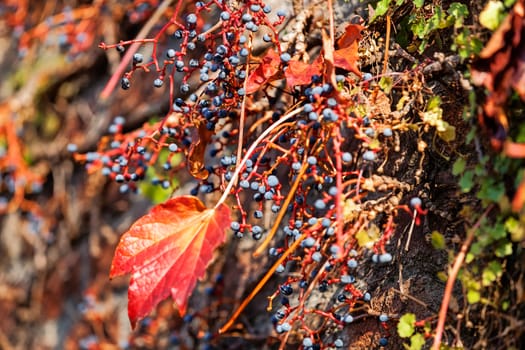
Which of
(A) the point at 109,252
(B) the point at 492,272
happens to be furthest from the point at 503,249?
(A) the point at 109,252

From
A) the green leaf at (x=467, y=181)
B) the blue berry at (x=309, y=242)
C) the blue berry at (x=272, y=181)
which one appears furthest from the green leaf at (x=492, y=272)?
the blue berry at (x=272, y=181)

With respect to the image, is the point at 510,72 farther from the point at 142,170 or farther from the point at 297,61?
the point at 142,170

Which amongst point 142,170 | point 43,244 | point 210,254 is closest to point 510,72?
point 210,254

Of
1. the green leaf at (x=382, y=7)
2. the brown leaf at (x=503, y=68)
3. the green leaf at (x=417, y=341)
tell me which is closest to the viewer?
the brown leaf at (x=503, y=68)

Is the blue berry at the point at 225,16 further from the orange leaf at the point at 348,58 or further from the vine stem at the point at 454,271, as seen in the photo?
the vine stem at the point at 454,271

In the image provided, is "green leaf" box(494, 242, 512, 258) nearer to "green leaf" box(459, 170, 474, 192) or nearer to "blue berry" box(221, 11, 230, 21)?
"green leaf" box(459, 170, 474, 192)

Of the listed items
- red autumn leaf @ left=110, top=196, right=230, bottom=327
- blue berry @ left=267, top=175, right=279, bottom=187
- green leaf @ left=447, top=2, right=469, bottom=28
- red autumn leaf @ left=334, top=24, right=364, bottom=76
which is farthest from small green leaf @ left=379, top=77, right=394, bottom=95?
red autumn leaf @ left=110, top=196, right=230, bottom=327
